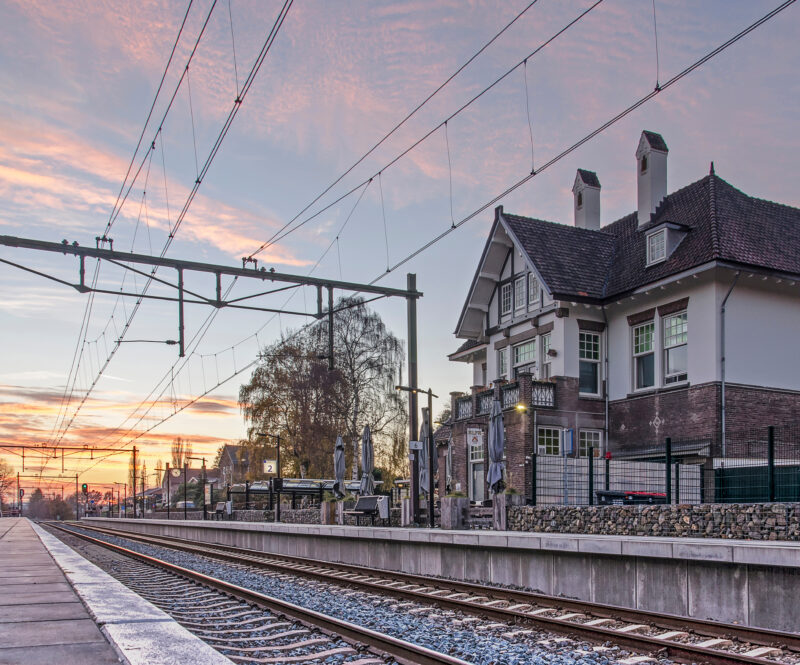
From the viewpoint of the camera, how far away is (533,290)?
3102 cm

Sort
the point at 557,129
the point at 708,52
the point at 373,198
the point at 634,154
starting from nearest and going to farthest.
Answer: the point at 708,52 → the point at 557,129 → the point at 373,198 → the point at 634,154

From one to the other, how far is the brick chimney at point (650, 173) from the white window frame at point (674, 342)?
5676mm

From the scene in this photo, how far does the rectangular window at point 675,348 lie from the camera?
1021 inches

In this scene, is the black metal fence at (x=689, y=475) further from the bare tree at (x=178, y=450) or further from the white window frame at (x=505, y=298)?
the bare tree at (x=178, y=450)

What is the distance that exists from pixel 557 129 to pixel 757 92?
423cm

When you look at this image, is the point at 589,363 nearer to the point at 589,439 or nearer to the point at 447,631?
the point at 589,439

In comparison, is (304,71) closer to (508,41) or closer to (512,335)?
(508,41)

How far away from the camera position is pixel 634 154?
32.1 m

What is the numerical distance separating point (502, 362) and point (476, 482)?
4.88 meters

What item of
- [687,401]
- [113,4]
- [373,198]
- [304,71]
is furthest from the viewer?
[687,401]

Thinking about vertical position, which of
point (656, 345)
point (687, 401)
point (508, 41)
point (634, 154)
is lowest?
point (687, 401)

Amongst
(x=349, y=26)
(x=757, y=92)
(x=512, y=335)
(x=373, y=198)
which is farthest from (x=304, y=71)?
(x=512, y=335)

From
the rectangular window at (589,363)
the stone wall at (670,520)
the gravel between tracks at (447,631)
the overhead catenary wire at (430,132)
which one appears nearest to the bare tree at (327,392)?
the rectangular window at (589,363)

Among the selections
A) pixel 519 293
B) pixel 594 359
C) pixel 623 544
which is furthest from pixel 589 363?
pixel 623 544
